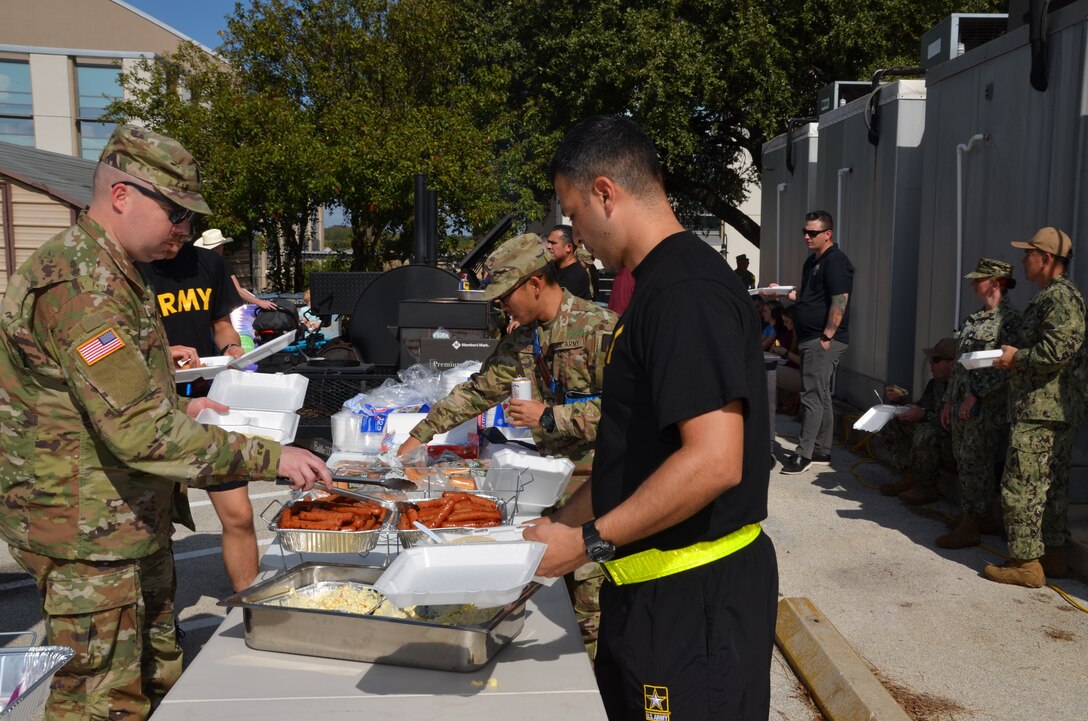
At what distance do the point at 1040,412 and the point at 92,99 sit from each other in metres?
39.1

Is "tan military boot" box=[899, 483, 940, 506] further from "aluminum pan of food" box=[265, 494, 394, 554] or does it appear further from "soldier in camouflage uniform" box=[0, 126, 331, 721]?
"soldier in camouflage uniform" box=[0, 126, 331, 721]

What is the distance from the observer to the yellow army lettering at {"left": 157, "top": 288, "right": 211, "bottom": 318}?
5.09m

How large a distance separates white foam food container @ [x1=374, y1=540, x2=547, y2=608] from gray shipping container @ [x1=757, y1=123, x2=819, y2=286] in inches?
421

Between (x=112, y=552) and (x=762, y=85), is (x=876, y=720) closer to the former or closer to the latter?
(x=112, y=552)

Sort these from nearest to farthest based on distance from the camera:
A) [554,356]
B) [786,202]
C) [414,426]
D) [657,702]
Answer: [657,702]
[554,356]
[414,426]
[786,202]

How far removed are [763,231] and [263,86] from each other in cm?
1178

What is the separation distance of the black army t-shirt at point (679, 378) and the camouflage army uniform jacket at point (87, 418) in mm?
1283

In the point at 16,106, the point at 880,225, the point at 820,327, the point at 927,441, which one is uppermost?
the point at 16,106

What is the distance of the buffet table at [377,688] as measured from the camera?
220cm

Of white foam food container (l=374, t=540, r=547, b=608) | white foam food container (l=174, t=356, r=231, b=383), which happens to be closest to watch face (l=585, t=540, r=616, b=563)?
white foam food container (l=374, t=540, r=547, b=608)

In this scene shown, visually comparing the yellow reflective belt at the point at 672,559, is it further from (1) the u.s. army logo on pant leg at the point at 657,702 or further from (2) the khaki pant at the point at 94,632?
(2) the khaki pant at the point at 94,632

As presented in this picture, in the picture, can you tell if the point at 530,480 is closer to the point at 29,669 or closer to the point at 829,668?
the point at 829,668

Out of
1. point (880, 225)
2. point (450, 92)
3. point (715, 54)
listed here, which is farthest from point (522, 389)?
point (450, 92)

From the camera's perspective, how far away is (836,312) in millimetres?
8555
